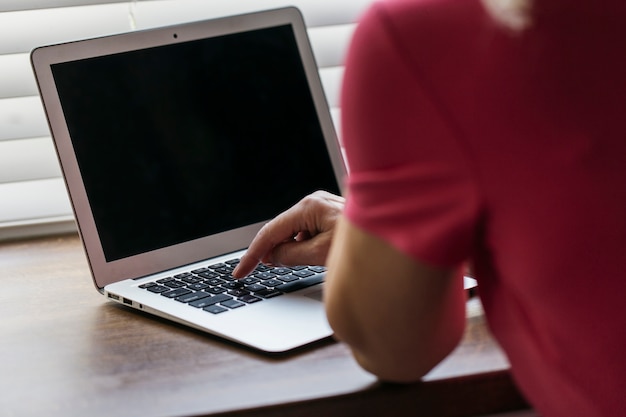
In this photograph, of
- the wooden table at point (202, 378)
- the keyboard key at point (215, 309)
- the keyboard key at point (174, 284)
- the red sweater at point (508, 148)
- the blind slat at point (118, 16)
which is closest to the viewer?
the red sweater at point (508, 148)

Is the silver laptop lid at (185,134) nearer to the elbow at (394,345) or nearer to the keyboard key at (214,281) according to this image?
the keyboard key at (214,281)

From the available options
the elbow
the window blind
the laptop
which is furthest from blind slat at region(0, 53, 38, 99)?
the elbow

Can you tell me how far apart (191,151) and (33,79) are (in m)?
0.33

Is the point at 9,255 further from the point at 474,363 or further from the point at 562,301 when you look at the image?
the point at 562,301

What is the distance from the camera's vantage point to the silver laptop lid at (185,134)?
3.18ft

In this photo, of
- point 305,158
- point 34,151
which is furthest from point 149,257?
point 34,151

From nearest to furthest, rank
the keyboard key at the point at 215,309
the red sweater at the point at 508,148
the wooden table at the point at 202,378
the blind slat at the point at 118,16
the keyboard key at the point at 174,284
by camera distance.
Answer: the red sweater at the point at 508,148, the wooden table at the point at 202,378, the keyboard key at the point at 215,309, the keyboard key at the point at 174,284, the blind slat at the point at 118,16

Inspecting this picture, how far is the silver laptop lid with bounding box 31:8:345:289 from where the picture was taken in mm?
969

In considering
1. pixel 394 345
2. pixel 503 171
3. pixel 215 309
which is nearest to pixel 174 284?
pixel 215 309

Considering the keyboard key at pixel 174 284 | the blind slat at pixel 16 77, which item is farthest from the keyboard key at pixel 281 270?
the blind slat at pixel 16 77

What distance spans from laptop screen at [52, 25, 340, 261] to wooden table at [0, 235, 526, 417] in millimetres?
174

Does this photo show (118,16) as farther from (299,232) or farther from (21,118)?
(299,232)

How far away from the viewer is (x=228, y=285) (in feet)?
3.00

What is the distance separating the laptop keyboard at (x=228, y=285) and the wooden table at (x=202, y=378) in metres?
0.04
